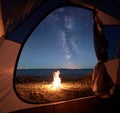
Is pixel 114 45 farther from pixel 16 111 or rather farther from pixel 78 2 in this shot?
pixel 16 111

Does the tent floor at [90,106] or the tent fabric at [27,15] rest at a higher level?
the tent fabric at [27,15]

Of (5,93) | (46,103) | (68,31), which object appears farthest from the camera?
(68,31)

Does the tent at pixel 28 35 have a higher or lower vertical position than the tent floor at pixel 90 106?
higher

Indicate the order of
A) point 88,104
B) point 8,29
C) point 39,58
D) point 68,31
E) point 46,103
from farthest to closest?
point 68,31 < point 39,58 < point 88,104 < point 46,103 < point 8,29

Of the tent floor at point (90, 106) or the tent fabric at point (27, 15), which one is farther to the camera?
the tent floor at point (90, 106)

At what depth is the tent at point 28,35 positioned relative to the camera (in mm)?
2494

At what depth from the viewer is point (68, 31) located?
22.0 ft

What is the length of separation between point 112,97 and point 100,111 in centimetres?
24

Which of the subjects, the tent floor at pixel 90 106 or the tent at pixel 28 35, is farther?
the tent floor at pixel 90 106

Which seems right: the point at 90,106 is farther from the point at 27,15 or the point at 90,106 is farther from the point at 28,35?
the point at 27,15

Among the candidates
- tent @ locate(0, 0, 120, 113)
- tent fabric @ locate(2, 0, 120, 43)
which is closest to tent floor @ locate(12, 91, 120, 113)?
tent @ locate(0, 0, 120, 113)

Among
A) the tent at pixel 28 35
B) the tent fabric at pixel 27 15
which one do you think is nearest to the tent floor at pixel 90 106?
the tent at pixel 28 35

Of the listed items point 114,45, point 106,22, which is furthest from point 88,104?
point 106,22

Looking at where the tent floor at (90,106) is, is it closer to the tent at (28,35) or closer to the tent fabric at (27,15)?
the tent at (28,35)
